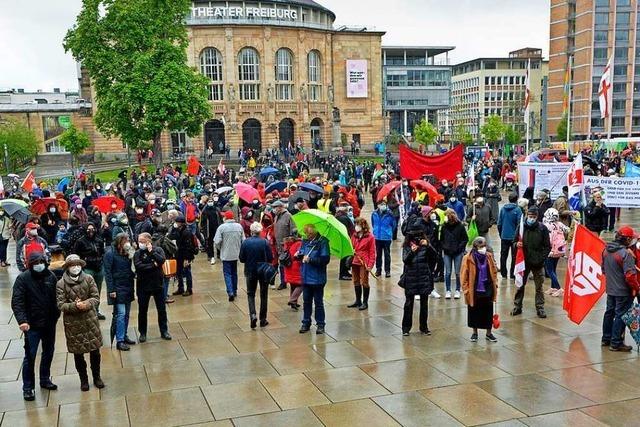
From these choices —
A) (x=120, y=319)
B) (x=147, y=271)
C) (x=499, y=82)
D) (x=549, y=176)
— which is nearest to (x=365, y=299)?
(x=147, y=271)

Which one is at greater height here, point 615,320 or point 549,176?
point 549,176

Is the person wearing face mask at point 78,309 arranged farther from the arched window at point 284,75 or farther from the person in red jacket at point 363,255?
the arched window at point 284,75

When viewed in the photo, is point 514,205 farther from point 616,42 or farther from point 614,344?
point 616,42

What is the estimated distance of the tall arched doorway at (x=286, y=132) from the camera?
7162 cm

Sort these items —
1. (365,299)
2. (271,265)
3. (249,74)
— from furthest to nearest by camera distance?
(249,74)
(365,299)
(271,265)

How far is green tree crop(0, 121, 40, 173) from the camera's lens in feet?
177

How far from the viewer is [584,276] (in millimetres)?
9406

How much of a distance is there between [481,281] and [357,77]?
66.3 m

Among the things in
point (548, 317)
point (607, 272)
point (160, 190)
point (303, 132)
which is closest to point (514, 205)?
point (548, 317)

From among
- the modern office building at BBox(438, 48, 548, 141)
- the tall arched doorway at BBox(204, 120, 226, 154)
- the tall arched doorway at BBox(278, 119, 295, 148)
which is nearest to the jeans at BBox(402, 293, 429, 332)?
the tall arched doorway at BBox(204, 120, 226, 154)

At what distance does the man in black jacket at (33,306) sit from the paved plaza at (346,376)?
404 mm

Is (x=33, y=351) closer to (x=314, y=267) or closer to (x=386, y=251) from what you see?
(x=314, y=267)

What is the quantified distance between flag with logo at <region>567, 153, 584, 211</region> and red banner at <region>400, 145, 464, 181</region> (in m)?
4.06

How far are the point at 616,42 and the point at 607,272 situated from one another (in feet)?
306
